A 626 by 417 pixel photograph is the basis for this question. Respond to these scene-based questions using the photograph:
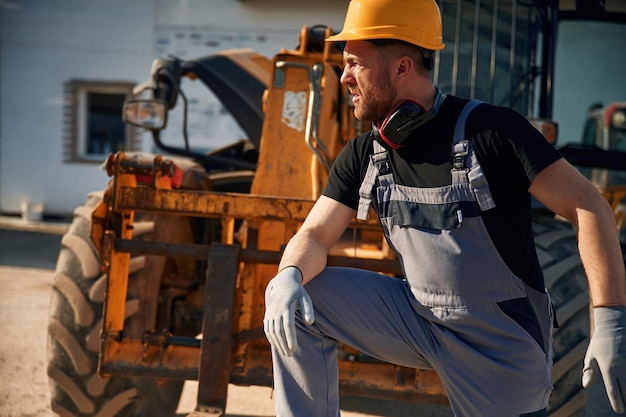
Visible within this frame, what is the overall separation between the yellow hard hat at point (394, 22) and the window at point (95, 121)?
10645 mm

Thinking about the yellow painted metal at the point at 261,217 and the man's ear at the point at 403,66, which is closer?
the man's ear at the point at 403,66

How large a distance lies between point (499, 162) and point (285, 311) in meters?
0.82

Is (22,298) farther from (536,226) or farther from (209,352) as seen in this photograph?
(536,226)

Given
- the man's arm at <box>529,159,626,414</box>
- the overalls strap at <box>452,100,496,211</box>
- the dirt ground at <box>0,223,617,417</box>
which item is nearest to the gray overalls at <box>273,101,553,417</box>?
the overalls strap at <box>452,100,496,211</box>

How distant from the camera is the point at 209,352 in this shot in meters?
3.12

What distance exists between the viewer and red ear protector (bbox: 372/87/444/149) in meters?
2.58

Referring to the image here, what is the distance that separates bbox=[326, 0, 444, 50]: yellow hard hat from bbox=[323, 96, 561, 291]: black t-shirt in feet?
0.80

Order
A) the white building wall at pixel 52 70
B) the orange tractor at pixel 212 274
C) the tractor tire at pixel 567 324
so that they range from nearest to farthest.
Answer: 1. the orange tractor at pixel 212 274
2. the tractor tire at pixel 567 324
3. the white building wall at pixel 52 70

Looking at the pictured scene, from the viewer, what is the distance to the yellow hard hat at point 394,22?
266cm

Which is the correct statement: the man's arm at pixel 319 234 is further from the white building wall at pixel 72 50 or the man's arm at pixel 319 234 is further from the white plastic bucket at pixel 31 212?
the white plastic bucket at pixel 31 212

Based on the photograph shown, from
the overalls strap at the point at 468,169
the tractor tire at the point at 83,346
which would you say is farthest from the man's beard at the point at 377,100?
the tractor tire at the point at 83,346

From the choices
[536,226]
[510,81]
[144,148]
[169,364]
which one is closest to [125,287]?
[169,364]

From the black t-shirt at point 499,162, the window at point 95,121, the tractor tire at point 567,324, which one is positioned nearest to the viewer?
the black t-shirt at point 499,162

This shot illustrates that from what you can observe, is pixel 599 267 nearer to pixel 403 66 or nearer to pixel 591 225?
pixel 591 225
